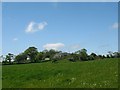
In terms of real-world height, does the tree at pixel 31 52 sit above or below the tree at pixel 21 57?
above

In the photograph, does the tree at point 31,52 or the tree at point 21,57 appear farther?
the tree at point 31,52

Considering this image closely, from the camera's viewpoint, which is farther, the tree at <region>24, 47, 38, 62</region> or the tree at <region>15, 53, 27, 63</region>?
the tree at <region>24, 47, 38, 62</region>

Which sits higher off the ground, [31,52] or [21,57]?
[31,52]

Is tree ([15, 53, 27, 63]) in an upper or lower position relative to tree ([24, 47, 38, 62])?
lower

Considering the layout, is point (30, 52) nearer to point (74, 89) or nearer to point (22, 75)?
point (22, 75)

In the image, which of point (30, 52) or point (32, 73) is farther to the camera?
point (30, 52)

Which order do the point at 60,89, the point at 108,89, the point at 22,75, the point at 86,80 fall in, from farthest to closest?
the point at 22,75 → the point at 86,80 → the point at 60,89 → the point at 108,89

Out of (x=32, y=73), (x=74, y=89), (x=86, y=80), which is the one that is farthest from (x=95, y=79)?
(x=32, y=73)

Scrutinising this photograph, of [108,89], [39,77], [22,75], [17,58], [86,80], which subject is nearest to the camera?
[108,89]

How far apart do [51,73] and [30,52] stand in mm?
Answer: 141542

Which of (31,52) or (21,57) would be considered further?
(31,52)

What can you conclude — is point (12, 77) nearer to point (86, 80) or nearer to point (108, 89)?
point (86, 80)

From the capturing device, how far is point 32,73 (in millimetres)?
34781

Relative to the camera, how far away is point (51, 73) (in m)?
33.5
